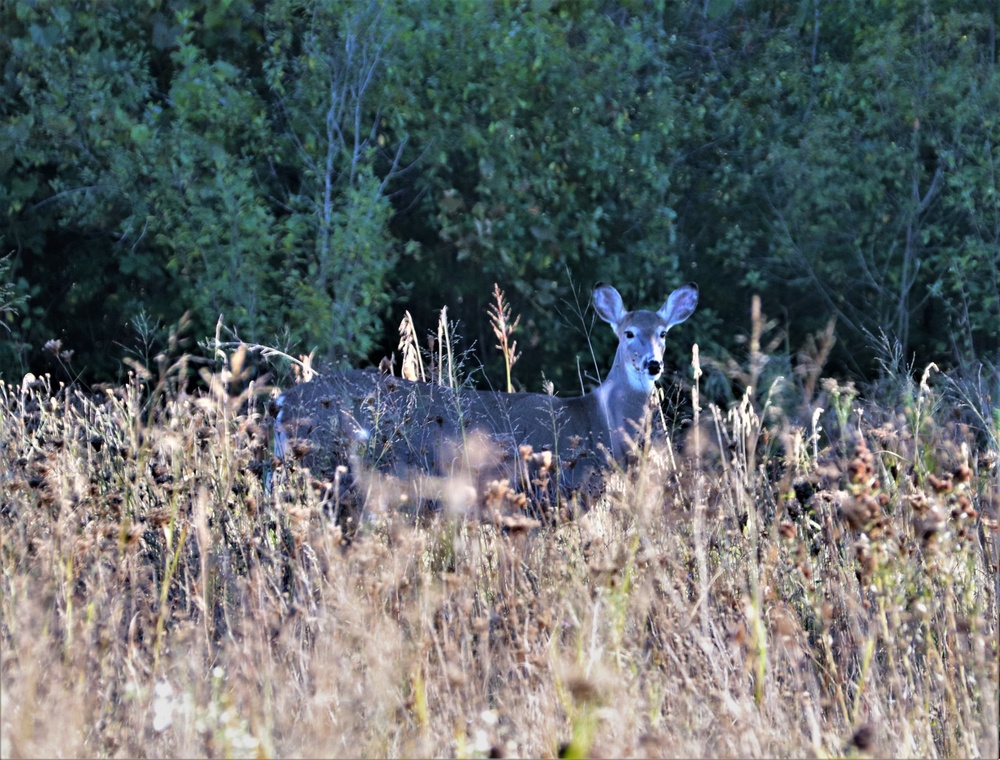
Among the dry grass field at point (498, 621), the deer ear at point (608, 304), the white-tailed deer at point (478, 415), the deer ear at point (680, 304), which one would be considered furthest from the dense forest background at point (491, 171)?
the dry grass field at point (498, 621)

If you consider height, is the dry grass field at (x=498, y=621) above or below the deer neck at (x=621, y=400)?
below

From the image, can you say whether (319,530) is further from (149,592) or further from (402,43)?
(402,43)

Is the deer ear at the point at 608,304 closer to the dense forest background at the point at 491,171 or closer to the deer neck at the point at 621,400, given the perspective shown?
the deer neck at the point at 621,400

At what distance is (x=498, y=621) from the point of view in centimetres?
377

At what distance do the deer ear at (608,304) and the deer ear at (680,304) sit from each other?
31cm

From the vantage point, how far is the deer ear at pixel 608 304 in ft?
27.7

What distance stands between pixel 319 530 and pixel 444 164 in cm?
754

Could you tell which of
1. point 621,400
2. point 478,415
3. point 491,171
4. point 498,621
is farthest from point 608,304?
A: point 498,621

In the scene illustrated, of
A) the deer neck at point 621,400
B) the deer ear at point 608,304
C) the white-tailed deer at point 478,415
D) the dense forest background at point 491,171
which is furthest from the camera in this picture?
the dense forest background at point 491,171

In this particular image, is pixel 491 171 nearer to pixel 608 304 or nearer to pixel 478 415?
pixel 608 304

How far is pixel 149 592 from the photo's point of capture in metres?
4.31

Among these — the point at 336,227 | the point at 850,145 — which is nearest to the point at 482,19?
the point at 336,227

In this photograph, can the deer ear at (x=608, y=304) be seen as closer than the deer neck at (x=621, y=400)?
No

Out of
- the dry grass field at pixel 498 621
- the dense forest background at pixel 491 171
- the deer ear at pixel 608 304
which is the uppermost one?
the dense forest background at pixel 491 171
